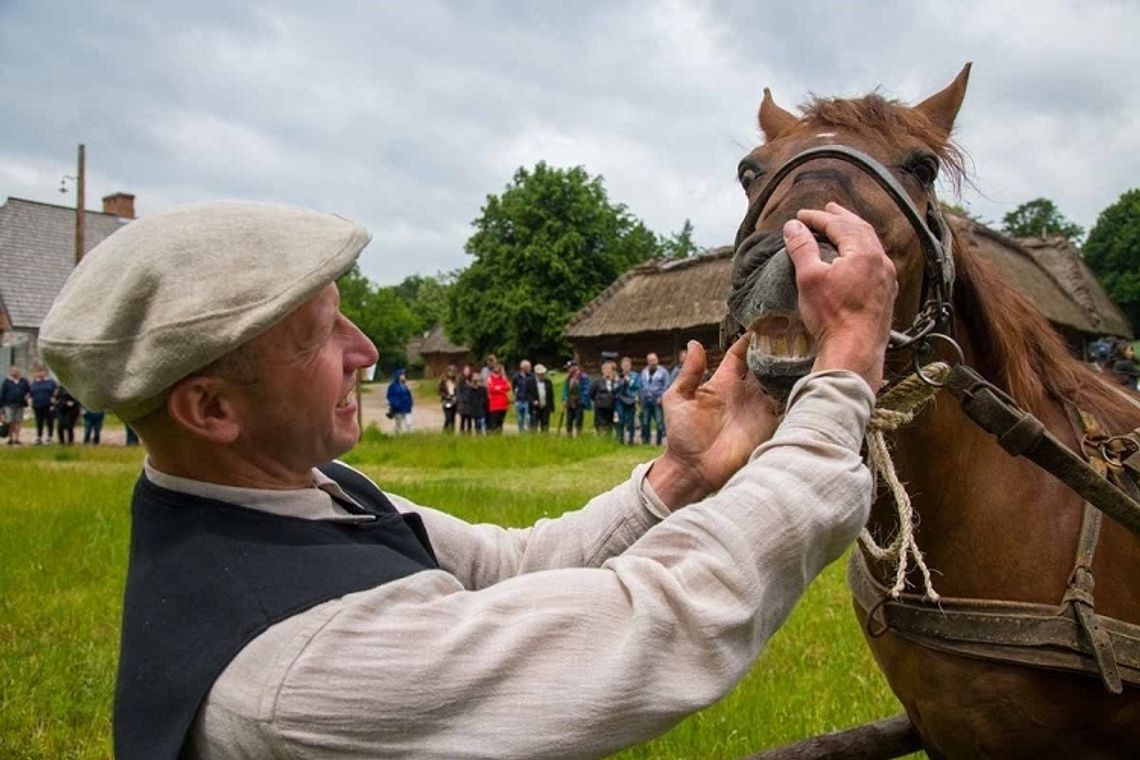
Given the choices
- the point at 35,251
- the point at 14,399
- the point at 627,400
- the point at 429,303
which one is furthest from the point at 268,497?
the point at 429,303

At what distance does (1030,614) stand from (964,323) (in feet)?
2.39

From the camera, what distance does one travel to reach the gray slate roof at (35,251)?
136ft

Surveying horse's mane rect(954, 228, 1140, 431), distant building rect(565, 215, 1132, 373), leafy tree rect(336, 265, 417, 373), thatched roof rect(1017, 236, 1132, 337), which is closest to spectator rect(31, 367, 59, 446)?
distant building rect(565, 215, 1132, 373)

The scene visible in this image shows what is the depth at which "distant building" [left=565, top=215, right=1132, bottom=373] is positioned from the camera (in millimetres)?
30766

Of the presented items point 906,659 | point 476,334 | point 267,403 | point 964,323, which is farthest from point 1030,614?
point 476,334

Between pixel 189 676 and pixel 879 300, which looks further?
pixel 879 300

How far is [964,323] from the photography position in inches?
90.9

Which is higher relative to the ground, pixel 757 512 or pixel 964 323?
pixel 964 323

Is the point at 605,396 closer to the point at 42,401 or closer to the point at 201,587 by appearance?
the point at 42,401

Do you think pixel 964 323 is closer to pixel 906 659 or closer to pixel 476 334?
pixel 906 659

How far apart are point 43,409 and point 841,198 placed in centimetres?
2258

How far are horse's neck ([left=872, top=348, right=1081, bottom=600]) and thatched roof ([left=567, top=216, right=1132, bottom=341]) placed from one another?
1090 inches

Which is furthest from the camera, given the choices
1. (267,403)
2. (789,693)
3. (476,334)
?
(476,334)

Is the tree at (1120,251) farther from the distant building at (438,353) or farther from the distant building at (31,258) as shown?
the distant building at (31,258)
